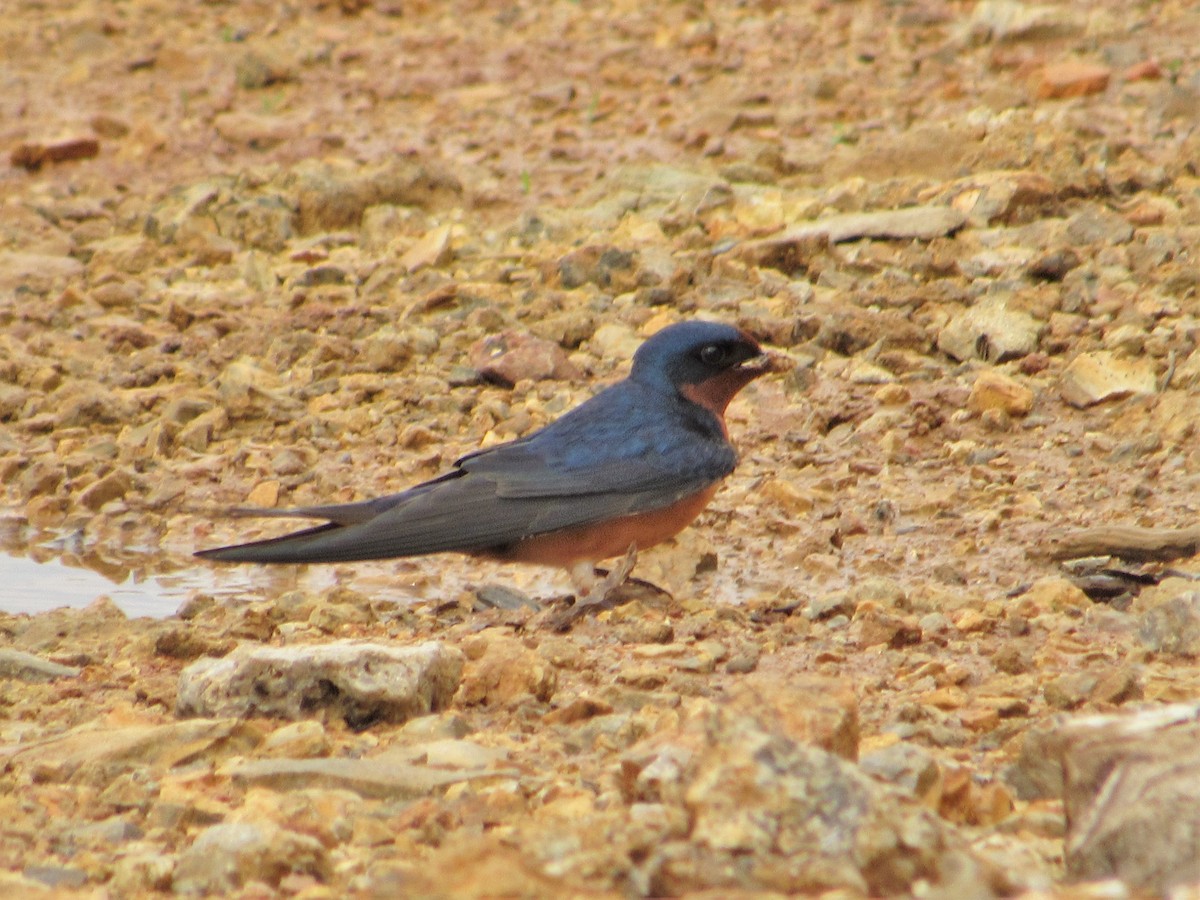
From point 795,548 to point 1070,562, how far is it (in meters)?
0.95

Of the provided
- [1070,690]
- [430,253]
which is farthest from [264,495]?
[1070,690]

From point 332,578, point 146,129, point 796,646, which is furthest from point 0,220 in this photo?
point 796,646

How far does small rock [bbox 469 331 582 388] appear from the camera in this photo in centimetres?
734

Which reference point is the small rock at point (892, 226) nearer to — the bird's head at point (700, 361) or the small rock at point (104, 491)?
the bird's head at point (700, 361)

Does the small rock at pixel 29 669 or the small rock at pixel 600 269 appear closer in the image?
the small rock at pixel 29 669

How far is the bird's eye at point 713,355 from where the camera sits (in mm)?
6113

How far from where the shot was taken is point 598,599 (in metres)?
5.20

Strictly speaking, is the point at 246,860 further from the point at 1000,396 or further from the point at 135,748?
the point at 1000,396

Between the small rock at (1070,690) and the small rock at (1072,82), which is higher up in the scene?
the small rock at (1072,82)

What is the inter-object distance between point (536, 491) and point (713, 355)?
2.91 feet

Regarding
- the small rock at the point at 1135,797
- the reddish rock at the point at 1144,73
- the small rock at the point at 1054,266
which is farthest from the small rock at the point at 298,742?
the reddish rock at the point at 1144,73

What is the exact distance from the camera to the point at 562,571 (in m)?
6.38

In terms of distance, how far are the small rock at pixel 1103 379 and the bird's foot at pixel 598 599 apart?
2.09 meters

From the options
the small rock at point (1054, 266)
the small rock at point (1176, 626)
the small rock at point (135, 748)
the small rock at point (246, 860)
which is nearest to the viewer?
the small rock at point (246, 860)
